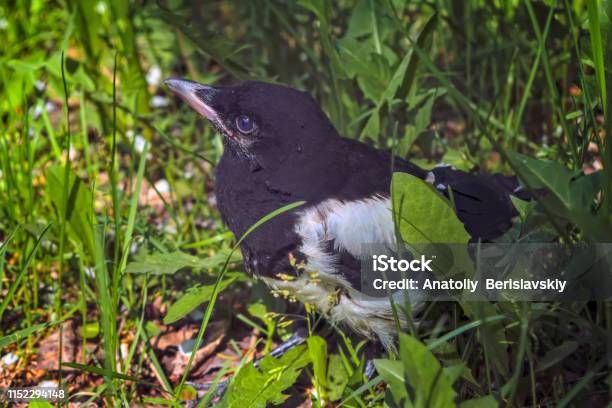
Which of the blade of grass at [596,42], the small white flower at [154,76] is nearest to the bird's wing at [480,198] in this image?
the blade of grass at [596,42]

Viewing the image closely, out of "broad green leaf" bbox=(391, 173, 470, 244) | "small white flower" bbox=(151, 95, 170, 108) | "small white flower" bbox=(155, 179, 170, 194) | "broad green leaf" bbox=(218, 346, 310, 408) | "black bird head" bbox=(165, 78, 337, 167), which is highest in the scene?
"small white flower" bbox=(151, 95, 170, 108)

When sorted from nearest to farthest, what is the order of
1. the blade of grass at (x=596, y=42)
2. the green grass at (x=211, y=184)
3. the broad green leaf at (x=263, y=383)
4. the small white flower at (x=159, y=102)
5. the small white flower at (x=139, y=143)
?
the blade of grass at (x=596, y=42) → the green grass at (x=211, y=184) → the broad green leaf at (x=263, y=383) → the small white flower at (x=139, y=143) → the small white flower at (x=159, y=102)

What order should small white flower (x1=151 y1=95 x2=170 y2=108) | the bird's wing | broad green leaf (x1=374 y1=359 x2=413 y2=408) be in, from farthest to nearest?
small white flower (x1=151 y1=95 x2=170 y2=108)
the bird's wing
broad green leaf (x1=374 y1=359 x2=413 y2=408)

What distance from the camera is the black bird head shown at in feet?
6.84

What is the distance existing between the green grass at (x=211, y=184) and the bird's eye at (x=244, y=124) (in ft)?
1.25

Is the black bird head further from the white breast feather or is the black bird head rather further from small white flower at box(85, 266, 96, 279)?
small white flower at box(85, 266, 96, 279)

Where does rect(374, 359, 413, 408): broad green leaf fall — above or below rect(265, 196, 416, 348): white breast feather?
below

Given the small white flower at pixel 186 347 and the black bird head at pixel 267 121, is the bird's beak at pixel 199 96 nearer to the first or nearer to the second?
the black bird head at pixel 267 121

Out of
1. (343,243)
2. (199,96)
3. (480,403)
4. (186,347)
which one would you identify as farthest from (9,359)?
(480,403)

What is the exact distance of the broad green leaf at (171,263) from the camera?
218cm

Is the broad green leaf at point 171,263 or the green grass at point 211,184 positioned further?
the broad green leaf at point 171,263

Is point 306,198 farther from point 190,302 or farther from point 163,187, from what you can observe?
point 163,187

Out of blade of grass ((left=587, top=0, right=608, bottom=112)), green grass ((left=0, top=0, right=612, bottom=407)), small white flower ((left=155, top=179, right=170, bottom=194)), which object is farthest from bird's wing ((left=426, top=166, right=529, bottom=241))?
small white flower ((left=155, top=179, right=170, bottom=194))

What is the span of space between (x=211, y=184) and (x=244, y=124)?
3.41ft
